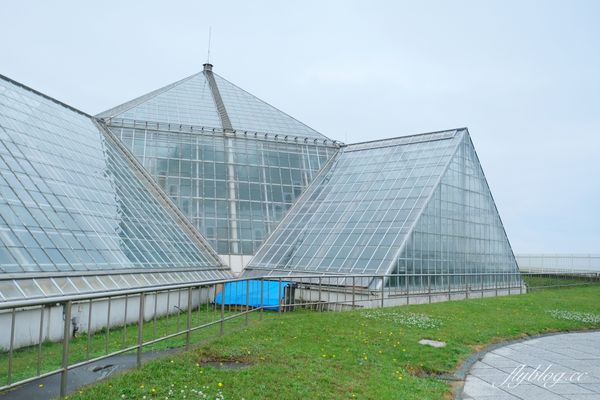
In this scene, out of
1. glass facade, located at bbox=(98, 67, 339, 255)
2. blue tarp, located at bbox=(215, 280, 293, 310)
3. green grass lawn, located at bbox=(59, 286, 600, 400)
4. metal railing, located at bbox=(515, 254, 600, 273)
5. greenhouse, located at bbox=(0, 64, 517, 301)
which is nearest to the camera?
green grass lawn, located at bbox=(59, 286, 600, 400)

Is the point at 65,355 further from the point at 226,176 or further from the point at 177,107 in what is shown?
the point at 177,107

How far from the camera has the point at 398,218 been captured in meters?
26.5

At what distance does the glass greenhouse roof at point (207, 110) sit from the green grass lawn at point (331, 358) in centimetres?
2237

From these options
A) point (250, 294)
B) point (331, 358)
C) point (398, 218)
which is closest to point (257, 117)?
point (398, 218)

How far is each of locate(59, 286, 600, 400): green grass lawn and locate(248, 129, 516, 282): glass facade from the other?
8.04 m

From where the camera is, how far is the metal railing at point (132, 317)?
7.31 meters

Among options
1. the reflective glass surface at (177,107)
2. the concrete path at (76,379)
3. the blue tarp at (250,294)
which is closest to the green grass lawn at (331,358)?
the concrete path at (76,379)

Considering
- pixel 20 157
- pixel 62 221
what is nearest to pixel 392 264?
pixel 62 221

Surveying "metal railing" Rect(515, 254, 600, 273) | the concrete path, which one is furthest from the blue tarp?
"metal railing" Rect(515, 254, 600, 273)

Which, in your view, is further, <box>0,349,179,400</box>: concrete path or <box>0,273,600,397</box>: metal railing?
<box>0,349,179,400</box>: concrete path

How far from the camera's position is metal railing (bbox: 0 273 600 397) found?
24.0 ft

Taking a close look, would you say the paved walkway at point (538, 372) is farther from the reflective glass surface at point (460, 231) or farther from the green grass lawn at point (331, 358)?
the reflective glass surface at point (460, 231)

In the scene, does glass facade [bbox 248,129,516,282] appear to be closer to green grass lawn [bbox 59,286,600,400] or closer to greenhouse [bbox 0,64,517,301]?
greenhouse [bbox 0,64,517,301]

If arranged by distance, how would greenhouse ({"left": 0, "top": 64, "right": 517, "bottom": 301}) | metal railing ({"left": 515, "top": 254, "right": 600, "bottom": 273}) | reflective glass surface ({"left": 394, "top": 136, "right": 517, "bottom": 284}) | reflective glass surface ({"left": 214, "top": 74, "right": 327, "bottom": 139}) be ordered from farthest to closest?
metal railing ({"left": 515, "top": 254, "right": 600, "bottom": 273})
reflective glass surface ({"left": 214, "top": 74, "right": 327, "bottom": 139})
reflective glass surface ({"left": 394, "top": 136, "right": 517, "bottom": 284})
greenhouse ({"left": 0, "top": 64, "right": 517, "bottom": 301})
